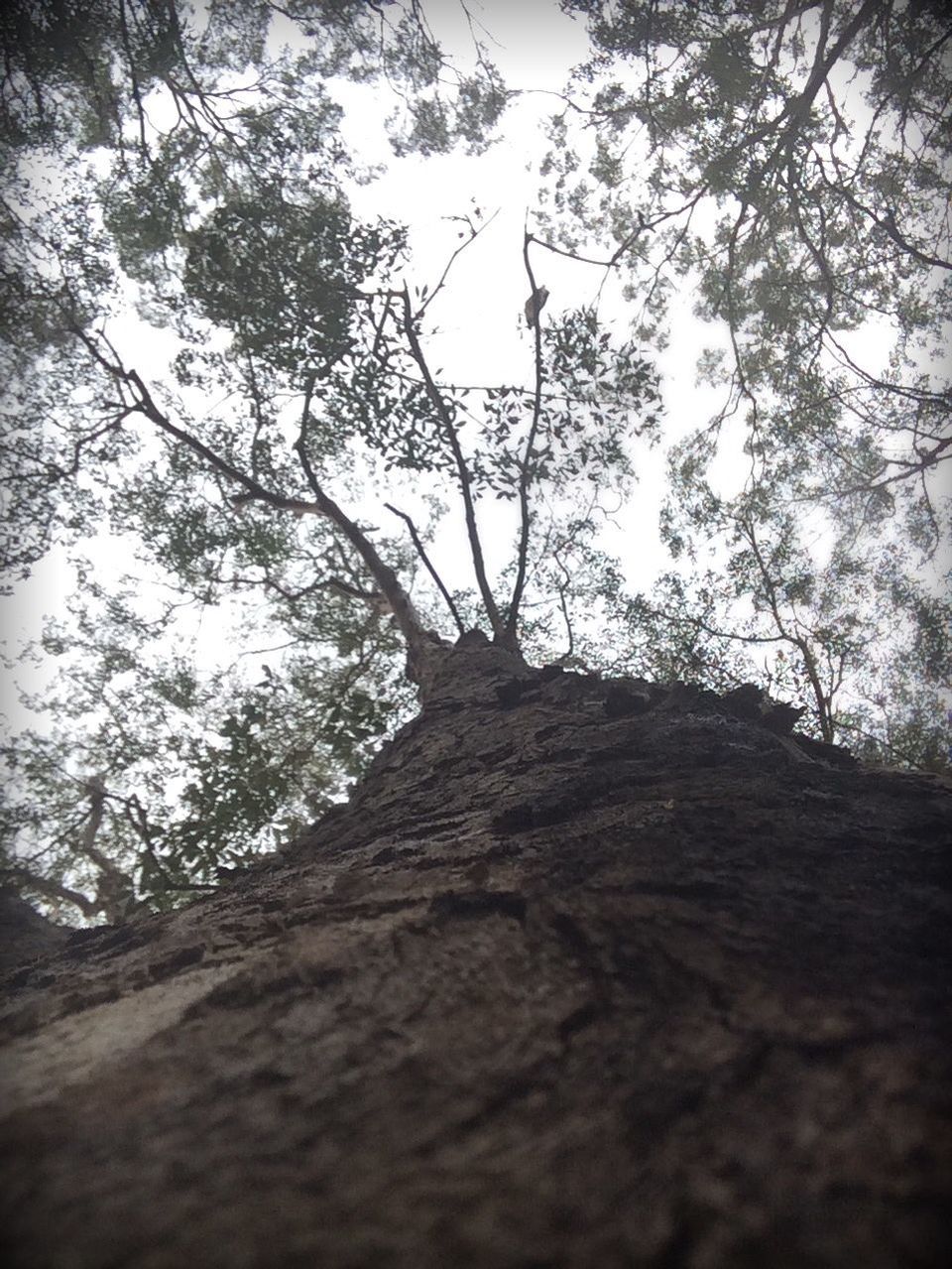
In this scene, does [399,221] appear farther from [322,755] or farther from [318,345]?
[322,755]

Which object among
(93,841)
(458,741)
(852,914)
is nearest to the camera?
(852,914)

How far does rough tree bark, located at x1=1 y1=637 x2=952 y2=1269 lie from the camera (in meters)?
0.68

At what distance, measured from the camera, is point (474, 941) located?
1317 millimetres

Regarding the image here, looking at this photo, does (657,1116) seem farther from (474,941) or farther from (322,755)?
(322,755)

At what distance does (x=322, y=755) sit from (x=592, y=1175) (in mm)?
8538

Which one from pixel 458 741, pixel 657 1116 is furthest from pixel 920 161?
pixel 657 1116

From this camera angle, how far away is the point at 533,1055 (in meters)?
0.99

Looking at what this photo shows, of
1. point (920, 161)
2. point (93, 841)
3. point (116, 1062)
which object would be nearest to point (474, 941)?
point (116, 1062)

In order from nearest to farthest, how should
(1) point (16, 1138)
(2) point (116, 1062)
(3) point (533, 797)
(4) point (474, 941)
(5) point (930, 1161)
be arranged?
(5) point (930, 1161)
(1) point (16, 1138)
(2) point (116, 1062)
(4) point (474, 941)
(3) point (533, 797)

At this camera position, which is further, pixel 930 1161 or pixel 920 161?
pixel 920 161

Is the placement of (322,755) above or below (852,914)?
above

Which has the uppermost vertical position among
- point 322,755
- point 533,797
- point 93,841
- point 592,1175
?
point 322,755

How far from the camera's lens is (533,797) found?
200 cm

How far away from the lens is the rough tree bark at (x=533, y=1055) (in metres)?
0.68
